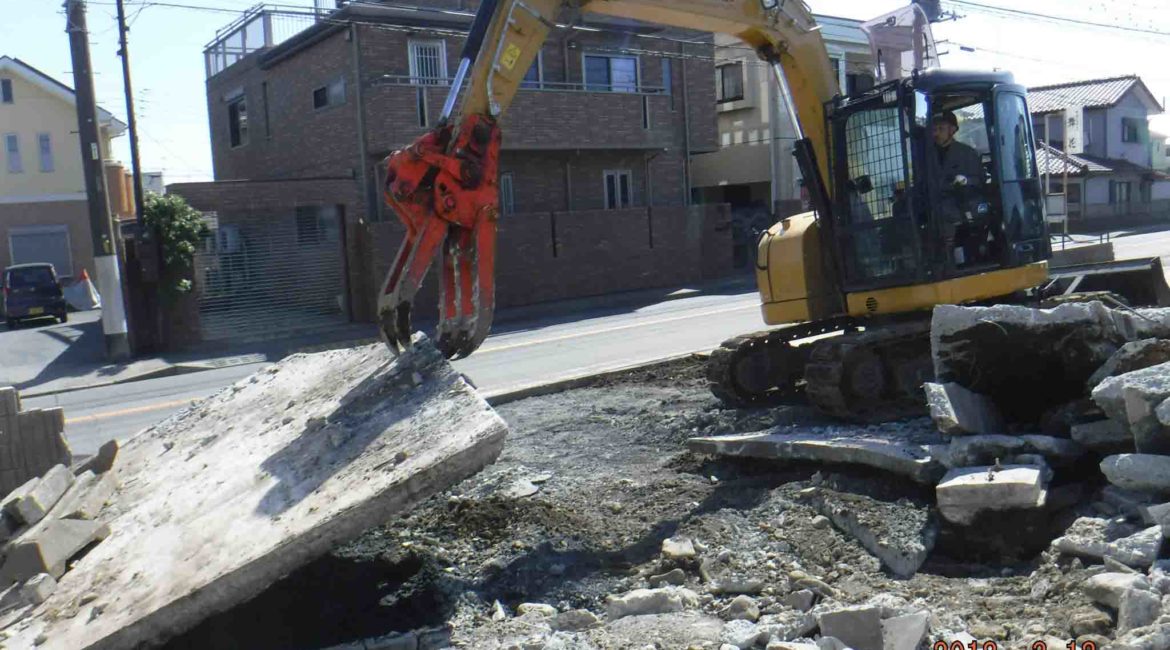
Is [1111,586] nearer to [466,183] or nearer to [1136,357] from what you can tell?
[1136,357]

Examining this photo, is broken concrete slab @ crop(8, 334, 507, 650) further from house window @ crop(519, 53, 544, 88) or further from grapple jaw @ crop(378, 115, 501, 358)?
house window @ crop(519, 53, 544, 88)

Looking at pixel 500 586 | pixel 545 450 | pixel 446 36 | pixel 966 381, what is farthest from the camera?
pixel 446 36

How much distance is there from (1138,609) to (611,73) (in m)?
25.3

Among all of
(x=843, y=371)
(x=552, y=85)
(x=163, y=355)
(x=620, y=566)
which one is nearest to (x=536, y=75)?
(x=552, y=85)

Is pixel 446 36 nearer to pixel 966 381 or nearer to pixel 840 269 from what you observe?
pixel 840 269

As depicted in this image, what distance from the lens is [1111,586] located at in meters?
4.44

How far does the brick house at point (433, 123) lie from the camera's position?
2288cm

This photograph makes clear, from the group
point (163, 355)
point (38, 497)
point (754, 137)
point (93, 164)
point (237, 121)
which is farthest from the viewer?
point (754, 137)

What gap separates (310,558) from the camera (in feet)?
16.9

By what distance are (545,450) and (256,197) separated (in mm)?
15374

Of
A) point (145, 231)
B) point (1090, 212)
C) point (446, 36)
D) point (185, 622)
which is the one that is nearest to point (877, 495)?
point (185, 622)

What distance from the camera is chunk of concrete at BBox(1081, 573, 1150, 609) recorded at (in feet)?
14.3

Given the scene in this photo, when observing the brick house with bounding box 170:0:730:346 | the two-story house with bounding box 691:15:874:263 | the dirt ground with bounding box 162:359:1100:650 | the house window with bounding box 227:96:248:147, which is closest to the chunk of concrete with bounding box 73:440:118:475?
the dirt ground with bounding box 162:359:1100:650

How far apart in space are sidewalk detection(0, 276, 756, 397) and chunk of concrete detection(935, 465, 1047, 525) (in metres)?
14.2
